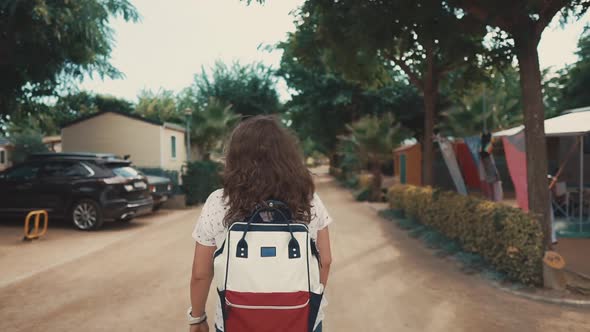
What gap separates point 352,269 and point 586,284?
2.92 meters

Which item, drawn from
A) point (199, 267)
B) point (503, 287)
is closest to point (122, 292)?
point (199, 267)

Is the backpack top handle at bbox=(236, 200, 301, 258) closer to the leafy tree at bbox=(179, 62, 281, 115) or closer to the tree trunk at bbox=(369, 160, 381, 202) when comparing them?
the tree trunk at bbox=(369, 160, 381, 202)

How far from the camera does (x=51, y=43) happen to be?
37.1 ft

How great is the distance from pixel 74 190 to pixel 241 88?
23.7 meters

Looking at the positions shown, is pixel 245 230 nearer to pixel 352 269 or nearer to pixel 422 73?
pixel 352 269

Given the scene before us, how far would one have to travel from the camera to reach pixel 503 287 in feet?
17.9

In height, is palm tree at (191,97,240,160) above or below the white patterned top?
above

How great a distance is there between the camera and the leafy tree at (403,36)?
6879 mm

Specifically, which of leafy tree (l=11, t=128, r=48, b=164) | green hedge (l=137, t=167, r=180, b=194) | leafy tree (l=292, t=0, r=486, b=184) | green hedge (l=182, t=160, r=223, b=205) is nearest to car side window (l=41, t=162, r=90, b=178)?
green hedge (l=137, t=167, r=180, b=194)

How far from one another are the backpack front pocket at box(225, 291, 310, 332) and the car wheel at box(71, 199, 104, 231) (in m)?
9.32

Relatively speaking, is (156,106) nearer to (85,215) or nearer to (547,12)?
(85,215)

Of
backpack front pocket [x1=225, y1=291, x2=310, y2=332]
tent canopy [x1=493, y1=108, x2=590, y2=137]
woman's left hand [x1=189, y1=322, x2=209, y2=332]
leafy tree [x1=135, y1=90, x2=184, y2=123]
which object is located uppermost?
leafy tree [x1=135, y1=90, x2=184, y2=123]

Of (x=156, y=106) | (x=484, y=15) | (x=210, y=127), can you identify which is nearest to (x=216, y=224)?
(x=484, y=15)

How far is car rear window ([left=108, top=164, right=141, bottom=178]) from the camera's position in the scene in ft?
34.2
